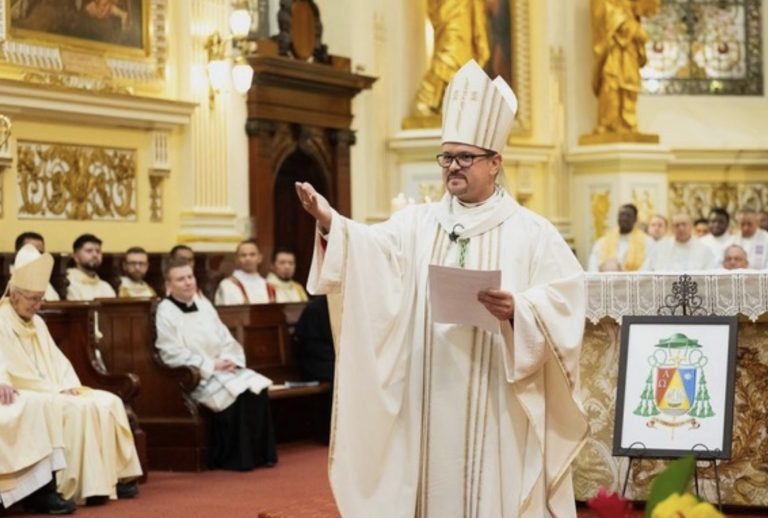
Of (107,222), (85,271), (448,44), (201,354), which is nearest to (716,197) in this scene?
(448,44)

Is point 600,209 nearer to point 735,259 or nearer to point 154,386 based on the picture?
point 735,259

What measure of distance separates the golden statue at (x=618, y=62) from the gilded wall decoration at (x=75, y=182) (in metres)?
8.05

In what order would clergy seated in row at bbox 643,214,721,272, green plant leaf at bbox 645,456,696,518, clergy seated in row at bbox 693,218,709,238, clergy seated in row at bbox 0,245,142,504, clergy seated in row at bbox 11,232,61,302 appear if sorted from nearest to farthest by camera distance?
green plant leaf at bbox 645,456,696,518 < clergy seated in row at bbox 0,245,142,504 < clergy seated in row at bbox 11,232,61,302 < clergy seated in row at bbox 643,214,721,272 < clergy seated in row at bbox 693,218,709,238

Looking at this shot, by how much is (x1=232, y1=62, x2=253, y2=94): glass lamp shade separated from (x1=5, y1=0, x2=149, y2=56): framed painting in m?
0.83

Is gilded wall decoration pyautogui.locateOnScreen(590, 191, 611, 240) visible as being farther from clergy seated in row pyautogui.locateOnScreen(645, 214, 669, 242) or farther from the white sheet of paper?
the white sheet of paper

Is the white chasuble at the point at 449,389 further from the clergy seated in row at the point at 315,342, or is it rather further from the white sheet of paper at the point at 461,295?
the clergy seated in row at the point at 315,342

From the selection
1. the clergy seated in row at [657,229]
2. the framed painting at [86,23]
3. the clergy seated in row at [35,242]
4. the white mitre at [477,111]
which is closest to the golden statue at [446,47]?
the clergy seated in row at [657,229]

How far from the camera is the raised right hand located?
14.7 ft

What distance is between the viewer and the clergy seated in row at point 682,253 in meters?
13.9

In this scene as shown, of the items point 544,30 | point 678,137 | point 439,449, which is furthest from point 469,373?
point 678,137

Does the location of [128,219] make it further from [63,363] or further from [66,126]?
[63,363]

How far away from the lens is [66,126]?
12.0 m

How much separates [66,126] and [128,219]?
1040 mm

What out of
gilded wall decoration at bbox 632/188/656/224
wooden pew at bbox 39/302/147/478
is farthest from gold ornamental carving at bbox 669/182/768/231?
wooden pew at bbox 39/302/147/478
